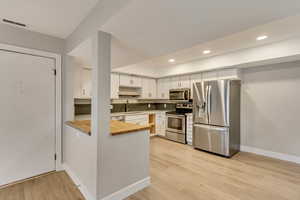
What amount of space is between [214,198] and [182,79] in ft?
11.2

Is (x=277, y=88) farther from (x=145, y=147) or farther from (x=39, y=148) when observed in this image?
(x=39, y=148)

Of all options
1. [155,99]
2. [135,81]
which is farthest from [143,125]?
[155,99]

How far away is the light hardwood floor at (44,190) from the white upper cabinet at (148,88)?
3346 mm

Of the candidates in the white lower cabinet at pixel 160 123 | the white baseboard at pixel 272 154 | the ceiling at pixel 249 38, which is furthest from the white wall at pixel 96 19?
the white baseboard at pixel 272 154

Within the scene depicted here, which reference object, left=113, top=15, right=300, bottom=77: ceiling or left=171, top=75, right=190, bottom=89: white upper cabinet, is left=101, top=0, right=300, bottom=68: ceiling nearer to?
left=113, top=15, right=300, bottom=77: ceiling

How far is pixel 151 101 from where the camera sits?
5.61 m

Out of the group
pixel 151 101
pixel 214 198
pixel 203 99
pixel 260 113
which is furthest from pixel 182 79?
pixel 214 198

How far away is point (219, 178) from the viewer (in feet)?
7.68

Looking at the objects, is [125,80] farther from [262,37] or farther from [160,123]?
[262,37]

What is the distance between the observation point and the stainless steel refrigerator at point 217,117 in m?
3.23

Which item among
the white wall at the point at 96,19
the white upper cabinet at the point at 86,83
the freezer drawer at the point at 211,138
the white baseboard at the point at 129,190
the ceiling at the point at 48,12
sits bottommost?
the white baseboard at the point at 129,190

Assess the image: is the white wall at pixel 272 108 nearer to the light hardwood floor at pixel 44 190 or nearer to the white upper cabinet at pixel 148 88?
the white upper cabinet at pixel 148 88

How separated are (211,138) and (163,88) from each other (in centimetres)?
250

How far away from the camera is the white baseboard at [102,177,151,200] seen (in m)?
1.74
